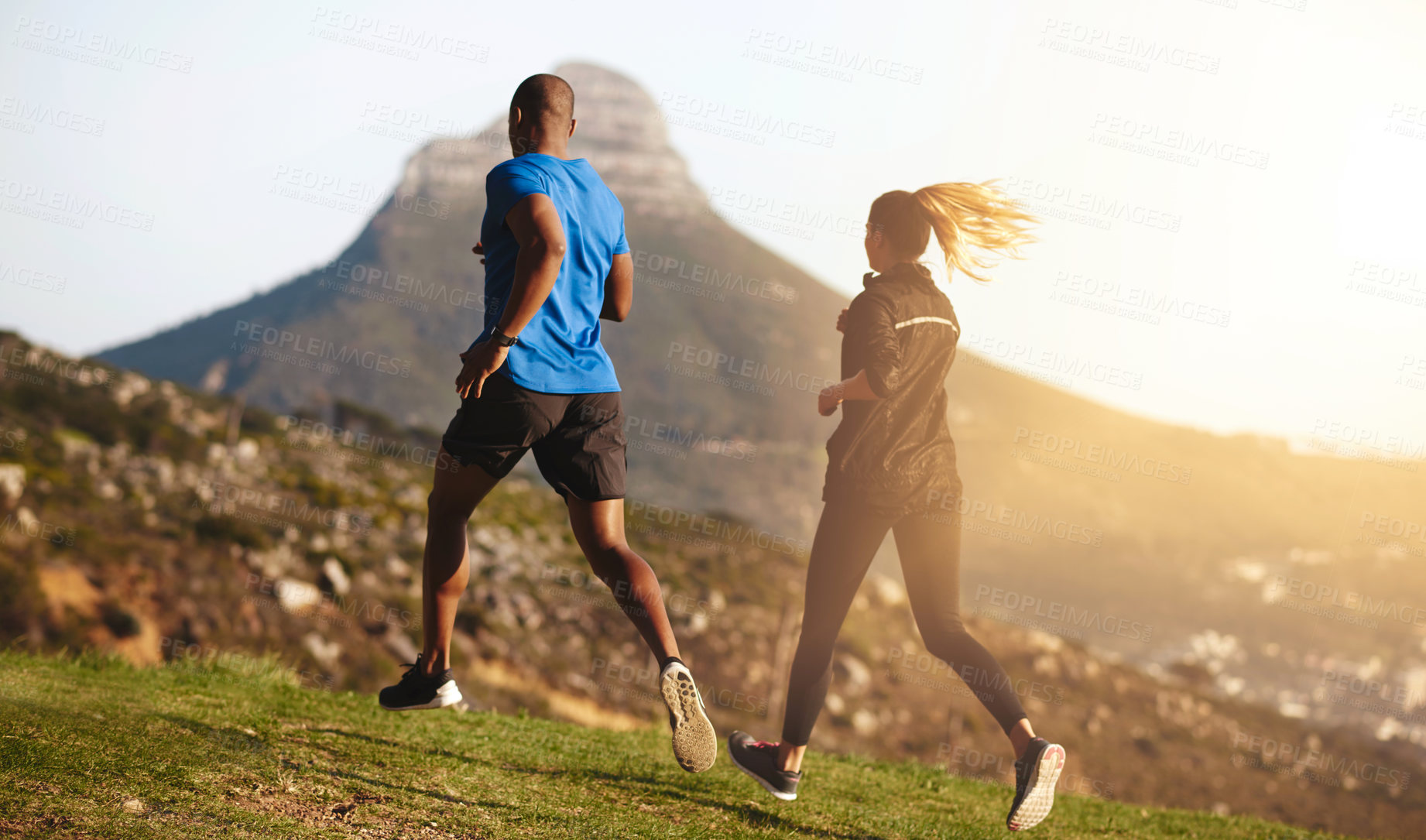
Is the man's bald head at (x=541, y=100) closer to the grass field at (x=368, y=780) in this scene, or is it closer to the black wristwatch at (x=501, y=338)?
the black wristwatch at (x=501, y=338)

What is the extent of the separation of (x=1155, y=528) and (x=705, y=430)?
46.9 metres

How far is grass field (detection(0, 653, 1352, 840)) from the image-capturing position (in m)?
2.58

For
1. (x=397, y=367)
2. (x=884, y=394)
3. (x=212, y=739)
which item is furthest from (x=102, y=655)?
(x=397, y=367)

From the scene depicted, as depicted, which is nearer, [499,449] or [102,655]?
[499,449]

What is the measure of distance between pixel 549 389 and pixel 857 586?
1.32m

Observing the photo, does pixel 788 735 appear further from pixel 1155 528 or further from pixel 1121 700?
pixel 1155 528

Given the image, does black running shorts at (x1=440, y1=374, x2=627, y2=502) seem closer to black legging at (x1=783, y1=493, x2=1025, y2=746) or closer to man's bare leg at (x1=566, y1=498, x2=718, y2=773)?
man's bare leg at (x1=566, y1=498, x2=718, y2=773)

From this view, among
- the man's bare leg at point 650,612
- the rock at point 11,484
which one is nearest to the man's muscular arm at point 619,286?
the man's bare leg at point 650,612

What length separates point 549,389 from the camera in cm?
306

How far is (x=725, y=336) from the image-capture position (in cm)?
10412

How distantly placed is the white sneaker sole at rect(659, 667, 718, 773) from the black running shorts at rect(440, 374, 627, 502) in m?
0.62

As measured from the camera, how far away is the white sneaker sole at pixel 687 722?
2932 millimetres

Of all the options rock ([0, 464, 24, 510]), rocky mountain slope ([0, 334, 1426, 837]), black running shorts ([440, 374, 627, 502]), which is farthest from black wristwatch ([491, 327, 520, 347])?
rock ([0, 464, 24, 510])

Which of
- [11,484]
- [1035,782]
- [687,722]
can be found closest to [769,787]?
[687,722]
